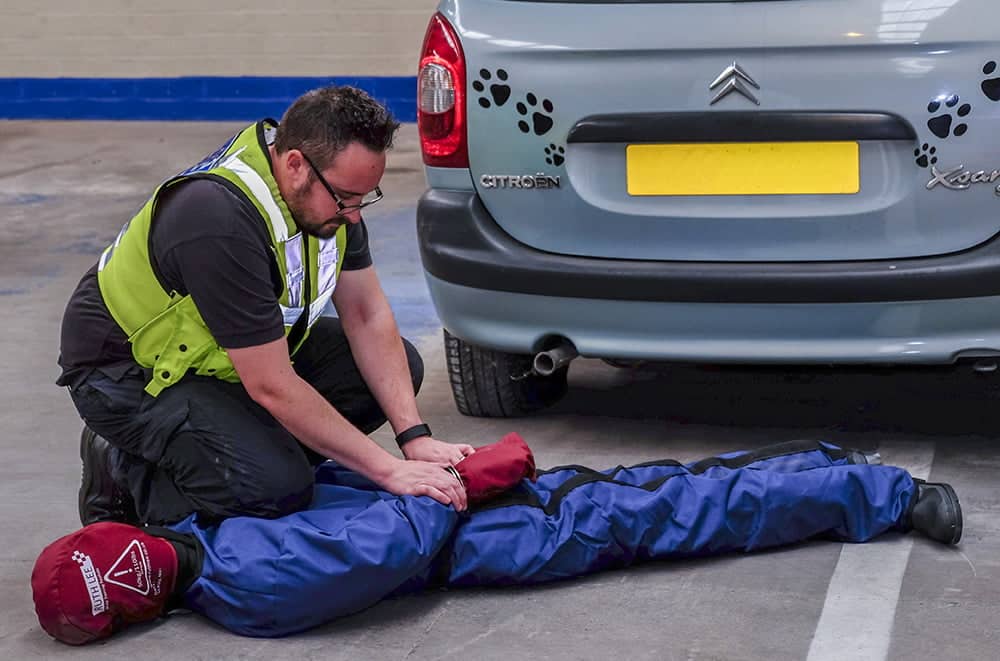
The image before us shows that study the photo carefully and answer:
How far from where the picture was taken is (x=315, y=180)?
3.16 m

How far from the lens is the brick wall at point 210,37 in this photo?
11297 mm

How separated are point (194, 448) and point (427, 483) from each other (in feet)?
1.61

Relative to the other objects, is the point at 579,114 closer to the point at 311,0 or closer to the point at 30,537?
the point at 30,537

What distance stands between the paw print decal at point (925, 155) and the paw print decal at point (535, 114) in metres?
0.86

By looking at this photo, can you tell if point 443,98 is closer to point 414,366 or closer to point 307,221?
point 414,366

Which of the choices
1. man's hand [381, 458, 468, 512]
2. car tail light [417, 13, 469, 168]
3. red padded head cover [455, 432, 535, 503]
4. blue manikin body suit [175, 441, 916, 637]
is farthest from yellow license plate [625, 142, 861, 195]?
man's hand [381, 458, 468, 512]

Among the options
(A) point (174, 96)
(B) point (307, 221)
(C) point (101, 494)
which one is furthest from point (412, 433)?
(A) point (174, 96)

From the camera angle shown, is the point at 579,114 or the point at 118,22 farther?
the point at 118,22

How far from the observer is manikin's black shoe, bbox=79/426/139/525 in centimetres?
349

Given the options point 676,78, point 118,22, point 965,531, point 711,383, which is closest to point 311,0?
point 118,22

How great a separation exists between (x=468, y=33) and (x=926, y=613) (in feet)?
5.92

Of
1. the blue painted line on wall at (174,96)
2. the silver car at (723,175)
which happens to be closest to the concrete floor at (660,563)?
the silver car at (723,175)

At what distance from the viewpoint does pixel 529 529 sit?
10.6 feet

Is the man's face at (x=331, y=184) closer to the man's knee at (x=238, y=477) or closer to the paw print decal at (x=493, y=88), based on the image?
the man's knee at (x=238, y=477)
